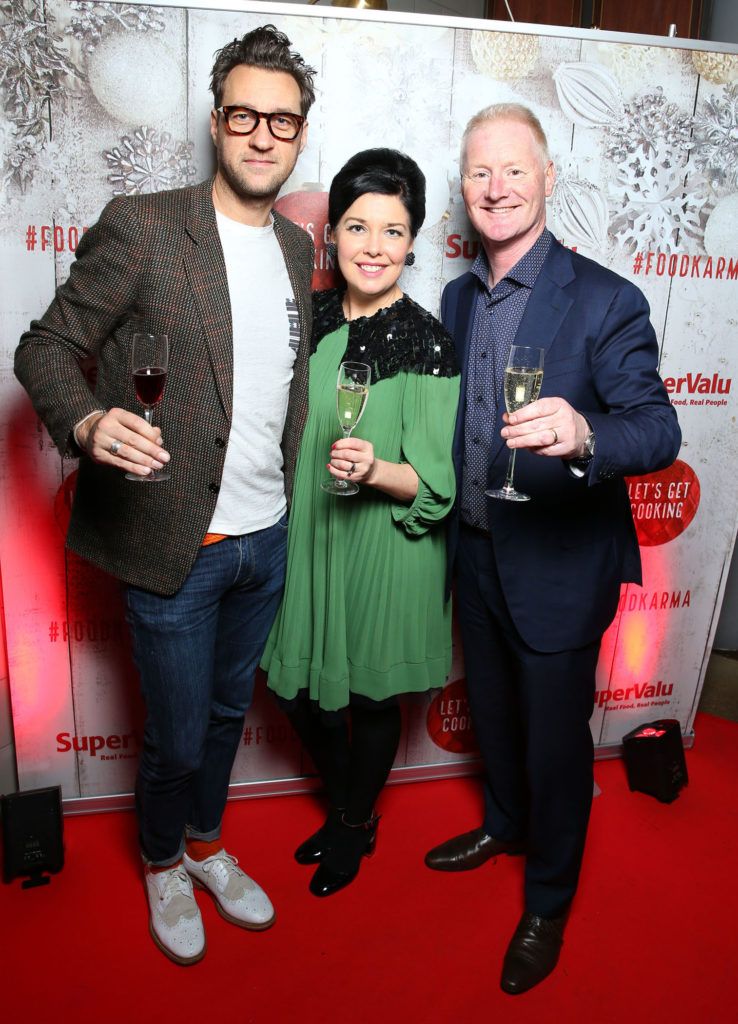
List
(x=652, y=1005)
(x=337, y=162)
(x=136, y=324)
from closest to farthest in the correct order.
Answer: (x=136, y=324) → (x=652, y=1005) → (x=337, y=162)

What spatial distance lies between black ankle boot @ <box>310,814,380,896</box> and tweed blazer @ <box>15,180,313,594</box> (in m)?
1.00

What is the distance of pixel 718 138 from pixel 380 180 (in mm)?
1195

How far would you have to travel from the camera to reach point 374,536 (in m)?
2.02

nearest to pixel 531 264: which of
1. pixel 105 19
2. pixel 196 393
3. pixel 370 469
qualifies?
pixel 370 469

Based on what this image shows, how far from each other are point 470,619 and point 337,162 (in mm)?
1279

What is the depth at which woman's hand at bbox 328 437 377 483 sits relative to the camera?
1762mm

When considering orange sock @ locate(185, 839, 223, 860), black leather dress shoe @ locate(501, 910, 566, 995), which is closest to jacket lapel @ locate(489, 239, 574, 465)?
black leather dress shoe @ locate(501, 910, 566, 995)

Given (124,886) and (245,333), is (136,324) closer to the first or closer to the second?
(245,333)

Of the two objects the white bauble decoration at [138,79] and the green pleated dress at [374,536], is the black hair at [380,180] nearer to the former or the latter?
the green pleated dress at [374,536]

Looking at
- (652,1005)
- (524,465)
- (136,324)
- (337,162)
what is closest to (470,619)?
(524,465)

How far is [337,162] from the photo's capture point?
224 cm

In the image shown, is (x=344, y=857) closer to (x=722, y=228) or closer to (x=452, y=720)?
(x=452, y=720)

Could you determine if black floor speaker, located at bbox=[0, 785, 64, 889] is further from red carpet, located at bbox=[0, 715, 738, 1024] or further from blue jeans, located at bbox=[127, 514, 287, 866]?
blue jeans, located at bbox=[127, 514, 287, 866]

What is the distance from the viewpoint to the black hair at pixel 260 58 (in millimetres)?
1760
